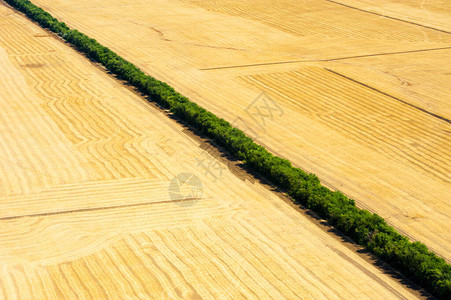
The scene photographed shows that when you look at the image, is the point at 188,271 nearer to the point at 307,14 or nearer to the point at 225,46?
the point at 225,46

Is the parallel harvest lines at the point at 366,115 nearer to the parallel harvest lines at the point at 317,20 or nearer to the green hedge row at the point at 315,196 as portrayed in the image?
the green hedge row at the point at 315,196

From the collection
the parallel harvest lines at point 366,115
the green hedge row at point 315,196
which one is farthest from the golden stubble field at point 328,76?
the green hedge row at point 315,196

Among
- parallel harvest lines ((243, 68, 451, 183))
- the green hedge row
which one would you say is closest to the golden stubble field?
parallel harvest lines ((243, 68, 451, 183))

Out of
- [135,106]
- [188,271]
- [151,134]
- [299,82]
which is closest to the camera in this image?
[188,271]

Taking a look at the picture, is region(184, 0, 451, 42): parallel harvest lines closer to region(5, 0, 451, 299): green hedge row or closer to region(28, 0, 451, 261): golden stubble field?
region(28, 0, 451, 261): golden stubble field

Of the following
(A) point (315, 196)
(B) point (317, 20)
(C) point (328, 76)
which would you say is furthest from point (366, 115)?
(B) point (317, 20)

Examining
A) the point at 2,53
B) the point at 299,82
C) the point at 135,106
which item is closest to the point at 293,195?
the point at 135,106

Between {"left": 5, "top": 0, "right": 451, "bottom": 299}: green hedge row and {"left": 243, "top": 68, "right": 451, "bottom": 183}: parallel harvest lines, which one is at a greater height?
{"left": 243, "top": 68, "right": 451, "bottom": 183}: parallel harvest lines
